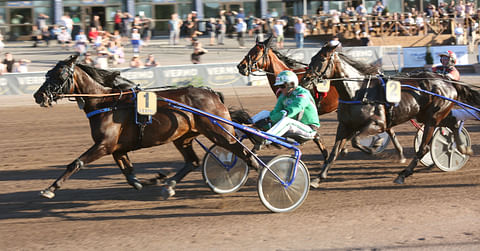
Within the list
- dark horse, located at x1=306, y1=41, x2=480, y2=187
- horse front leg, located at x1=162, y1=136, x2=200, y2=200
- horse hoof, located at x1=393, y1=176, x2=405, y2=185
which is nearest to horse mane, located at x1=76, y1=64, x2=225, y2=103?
horse front leg, located at x1=162, y1=136, x2=200, y2=200

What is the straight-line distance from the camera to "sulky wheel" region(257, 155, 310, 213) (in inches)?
241

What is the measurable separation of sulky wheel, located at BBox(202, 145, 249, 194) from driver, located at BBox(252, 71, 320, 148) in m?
0.60

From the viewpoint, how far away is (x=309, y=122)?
668 cm

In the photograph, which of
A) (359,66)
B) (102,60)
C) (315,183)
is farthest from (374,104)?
(102,60)

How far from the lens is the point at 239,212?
6250 mm

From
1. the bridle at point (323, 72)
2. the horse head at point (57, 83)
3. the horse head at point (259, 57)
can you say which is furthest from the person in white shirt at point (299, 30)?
the horse head at point (57, 83)

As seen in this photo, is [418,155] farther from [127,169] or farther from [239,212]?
[127,169]

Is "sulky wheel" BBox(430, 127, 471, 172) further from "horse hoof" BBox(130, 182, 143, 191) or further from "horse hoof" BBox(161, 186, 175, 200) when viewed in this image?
"horse hoof" BBox(130, 182, 143, 191)

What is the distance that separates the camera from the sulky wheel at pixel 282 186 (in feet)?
20.1

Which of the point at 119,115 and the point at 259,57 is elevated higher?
the point at 259,57

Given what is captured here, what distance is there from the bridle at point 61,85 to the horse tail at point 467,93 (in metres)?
5.25

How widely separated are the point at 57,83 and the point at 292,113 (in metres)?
2.73

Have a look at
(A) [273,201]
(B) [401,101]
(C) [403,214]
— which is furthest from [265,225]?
(B) [401,101]

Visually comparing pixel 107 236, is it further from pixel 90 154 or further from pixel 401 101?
pixel 401 101
